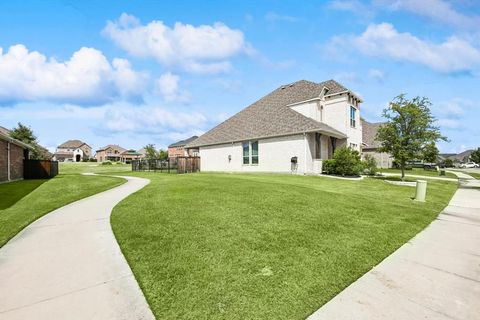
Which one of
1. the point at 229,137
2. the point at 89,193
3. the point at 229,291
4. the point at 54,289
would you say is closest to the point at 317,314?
the point at 229,291

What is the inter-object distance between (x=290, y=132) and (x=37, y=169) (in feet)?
69.8

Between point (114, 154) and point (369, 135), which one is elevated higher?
point (369, 135)

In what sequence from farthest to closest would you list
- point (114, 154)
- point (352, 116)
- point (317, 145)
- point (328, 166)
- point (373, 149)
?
1. point (114, 154)
2. point (373, 149)
3. point (352, 116)
4. point (317, 145)
5. point (328, 166)

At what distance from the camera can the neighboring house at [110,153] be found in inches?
3954

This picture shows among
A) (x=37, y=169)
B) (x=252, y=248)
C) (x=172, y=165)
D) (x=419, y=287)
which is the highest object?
(x=172, y=165)

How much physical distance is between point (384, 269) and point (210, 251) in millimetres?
2884

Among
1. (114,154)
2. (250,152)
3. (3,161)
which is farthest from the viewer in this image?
(114,154)

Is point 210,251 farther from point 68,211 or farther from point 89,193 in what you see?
point 89,193

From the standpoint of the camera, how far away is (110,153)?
10119 cm

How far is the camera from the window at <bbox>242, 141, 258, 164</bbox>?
81.6ft

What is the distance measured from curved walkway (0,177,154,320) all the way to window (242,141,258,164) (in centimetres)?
1928

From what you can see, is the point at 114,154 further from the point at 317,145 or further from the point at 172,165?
the point at 317,145

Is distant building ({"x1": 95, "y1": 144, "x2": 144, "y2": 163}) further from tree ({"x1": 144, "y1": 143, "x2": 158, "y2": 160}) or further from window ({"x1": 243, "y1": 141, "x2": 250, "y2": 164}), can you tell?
window ({"x1": 243, "y1": 141, "x2": 250, "y2": 164})

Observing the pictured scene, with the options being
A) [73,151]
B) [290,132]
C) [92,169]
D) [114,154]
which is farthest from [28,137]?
[73,151]
